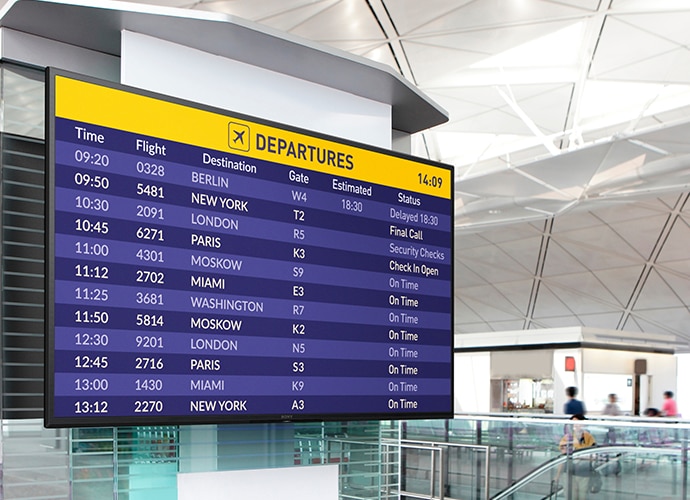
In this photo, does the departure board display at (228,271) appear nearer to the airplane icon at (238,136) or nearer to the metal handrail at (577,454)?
the airplane icon at (238,136)

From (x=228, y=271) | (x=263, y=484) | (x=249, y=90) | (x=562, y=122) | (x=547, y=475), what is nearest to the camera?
(x=228, y=271)

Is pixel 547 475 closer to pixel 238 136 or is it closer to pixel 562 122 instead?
pixel 238 136

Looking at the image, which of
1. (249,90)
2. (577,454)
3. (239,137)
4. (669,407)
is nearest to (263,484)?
(239,137)

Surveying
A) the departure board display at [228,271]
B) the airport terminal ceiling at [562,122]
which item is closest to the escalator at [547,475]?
the departure board display at [228,271]

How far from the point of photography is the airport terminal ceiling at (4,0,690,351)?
19.4m

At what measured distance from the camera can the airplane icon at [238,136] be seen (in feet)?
16.5

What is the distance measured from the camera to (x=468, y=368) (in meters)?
32.4

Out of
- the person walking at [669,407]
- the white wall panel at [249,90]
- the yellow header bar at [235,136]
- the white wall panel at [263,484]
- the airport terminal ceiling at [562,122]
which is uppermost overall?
the airport terminal ceiling at [562,122]

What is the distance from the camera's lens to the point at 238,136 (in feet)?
16.6

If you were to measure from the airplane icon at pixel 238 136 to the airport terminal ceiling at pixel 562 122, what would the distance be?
12.5 metres

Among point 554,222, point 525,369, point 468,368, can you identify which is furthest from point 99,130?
point 554,222

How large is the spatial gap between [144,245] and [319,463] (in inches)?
88.8

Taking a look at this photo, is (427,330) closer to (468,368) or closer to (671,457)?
(671,457)

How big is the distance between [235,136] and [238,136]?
0.03 metres
